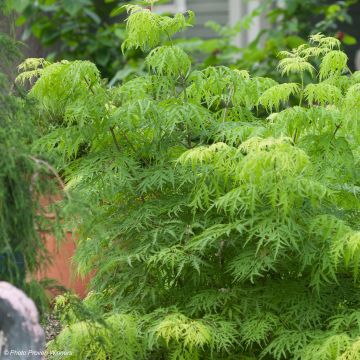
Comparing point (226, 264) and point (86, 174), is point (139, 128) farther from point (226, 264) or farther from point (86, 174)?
point (226, 264)

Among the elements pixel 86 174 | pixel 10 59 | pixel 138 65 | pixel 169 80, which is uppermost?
pixel 10 59

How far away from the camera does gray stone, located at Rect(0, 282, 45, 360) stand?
2.97 m

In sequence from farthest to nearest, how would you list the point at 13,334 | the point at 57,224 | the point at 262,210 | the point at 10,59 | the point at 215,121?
the point at 215,121 < the point at 262,210 < the point at 10,59 < the point at 57,224 < the point at 13,334

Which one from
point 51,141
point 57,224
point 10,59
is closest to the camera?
point 57,224

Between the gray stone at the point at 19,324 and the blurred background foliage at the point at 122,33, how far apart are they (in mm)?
5700

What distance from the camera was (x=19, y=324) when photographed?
2982 millimetres

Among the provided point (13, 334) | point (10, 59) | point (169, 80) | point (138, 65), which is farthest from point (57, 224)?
point (138, 65)

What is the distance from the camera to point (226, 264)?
4.20 metres

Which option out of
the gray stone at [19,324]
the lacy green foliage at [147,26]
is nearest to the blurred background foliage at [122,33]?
the lacy green foliage at [147,26]

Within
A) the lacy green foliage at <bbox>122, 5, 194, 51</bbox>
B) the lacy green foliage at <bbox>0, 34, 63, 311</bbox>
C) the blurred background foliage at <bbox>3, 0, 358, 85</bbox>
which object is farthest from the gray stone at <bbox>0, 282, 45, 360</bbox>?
the blurred background foliage at <bbox>3, 0, 358, 85</bbox>

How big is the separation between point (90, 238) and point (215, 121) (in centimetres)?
91

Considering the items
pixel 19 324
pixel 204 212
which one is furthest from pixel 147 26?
pixel 19 324

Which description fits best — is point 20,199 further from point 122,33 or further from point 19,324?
point 122,33

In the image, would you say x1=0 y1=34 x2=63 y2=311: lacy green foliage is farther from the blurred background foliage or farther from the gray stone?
the blurred background foliage
